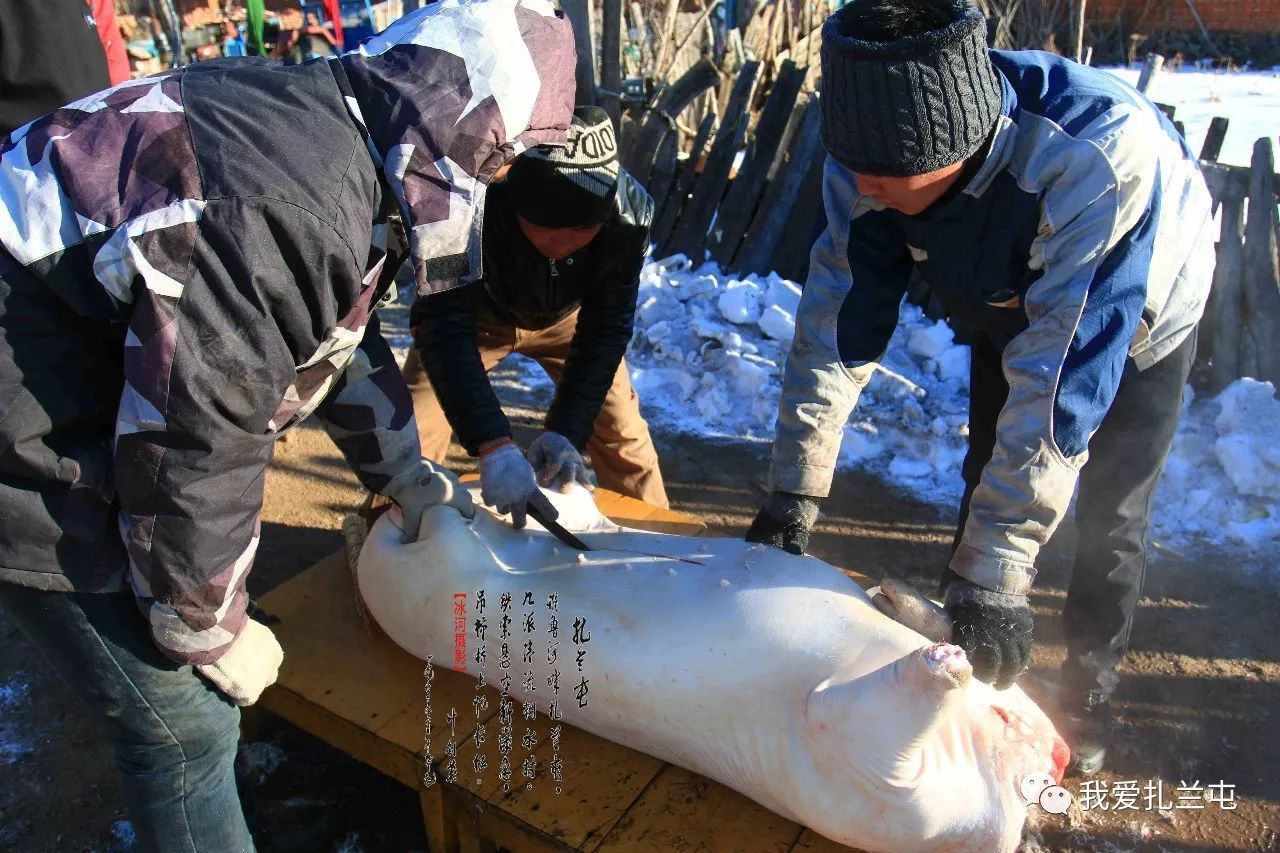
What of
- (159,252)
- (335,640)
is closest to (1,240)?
(159,252)

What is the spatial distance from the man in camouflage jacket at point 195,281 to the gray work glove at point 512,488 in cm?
74

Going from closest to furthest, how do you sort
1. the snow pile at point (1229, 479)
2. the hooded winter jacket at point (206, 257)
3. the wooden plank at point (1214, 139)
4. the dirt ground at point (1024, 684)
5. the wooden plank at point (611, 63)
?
1. the hooded winter jacket at point (206, 257)
2. the dirt ground at point (1024, 684)
3. the snow pile at point (1229, 479)
4. the wooden plank at point (1214, 139)
5. the wooden plank at point (611, 63)

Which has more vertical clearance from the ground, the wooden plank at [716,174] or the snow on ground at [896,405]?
the wooden plank at [716,174]

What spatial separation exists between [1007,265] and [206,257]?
143cm

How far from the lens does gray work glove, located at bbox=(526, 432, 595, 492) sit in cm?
257

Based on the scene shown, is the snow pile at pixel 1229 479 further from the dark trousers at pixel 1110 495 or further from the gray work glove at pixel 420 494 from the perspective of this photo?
the gray work glove at pixel 420 494

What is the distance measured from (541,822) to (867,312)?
1297 mm

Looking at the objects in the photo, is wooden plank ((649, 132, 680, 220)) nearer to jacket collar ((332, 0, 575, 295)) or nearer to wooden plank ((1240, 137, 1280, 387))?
wooden plank ((1240, 137, 1280, 387))

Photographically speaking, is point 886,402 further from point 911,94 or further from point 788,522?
point 911,94

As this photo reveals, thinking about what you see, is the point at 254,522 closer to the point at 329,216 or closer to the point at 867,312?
the point at 329,216

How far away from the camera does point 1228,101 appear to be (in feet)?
28.3

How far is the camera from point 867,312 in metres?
2.11

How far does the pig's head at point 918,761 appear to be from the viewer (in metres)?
1.58

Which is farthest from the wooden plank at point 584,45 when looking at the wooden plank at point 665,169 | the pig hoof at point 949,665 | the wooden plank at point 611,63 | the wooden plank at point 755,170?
the pig hoof at point 949,665
